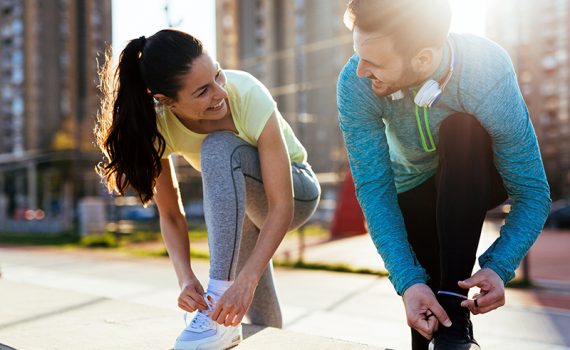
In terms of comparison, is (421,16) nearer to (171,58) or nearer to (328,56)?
(171,58)

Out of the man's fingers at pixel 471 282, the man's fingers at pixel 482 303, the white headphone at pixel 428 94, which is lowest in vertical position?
the man's fingers at pixel 482 303

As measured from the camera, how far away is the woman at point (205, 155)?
1.48 meters

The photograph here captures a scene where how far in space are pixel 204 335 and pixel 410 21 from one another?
85 centimetres

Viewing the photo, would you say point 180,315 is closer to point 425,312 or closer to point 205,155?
point 205,155

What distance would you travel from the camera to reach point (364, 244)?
8.08 m

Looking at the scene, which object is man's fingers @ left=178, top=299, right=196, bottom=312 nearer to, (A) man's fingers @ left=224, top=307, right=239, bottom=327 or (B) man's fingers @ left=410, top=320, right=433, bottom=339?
(A) man's fingers @ left=224, top=307, right=239, bottom=327

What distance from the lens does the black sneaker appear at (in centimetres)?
113

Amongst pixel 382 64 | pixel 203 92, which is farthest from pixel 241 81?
pixel 382 64

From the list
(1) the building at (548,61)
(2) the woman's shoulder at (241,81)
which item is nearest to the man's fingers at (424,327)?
(2) the woman's shoulder at (241,81)

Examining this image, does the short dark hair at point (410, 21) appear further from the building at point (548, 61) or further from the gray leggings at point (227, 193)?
the building at point (548, 61)

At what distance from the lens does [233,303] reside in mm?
1391

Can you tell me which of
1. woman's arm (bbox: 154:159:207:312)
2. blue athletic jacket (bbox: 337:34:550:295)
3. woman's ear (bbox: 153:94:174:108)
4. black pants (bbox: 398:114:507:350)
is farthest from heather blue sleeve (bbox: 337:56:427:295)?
woman's arm (bbox: 154:159:207:312)

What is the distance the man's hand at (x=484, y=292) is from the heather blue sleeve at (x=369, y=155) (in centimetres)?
20

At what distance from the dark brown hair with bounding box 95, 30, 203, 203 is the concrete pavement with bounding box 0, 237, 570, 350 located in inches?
18.0
